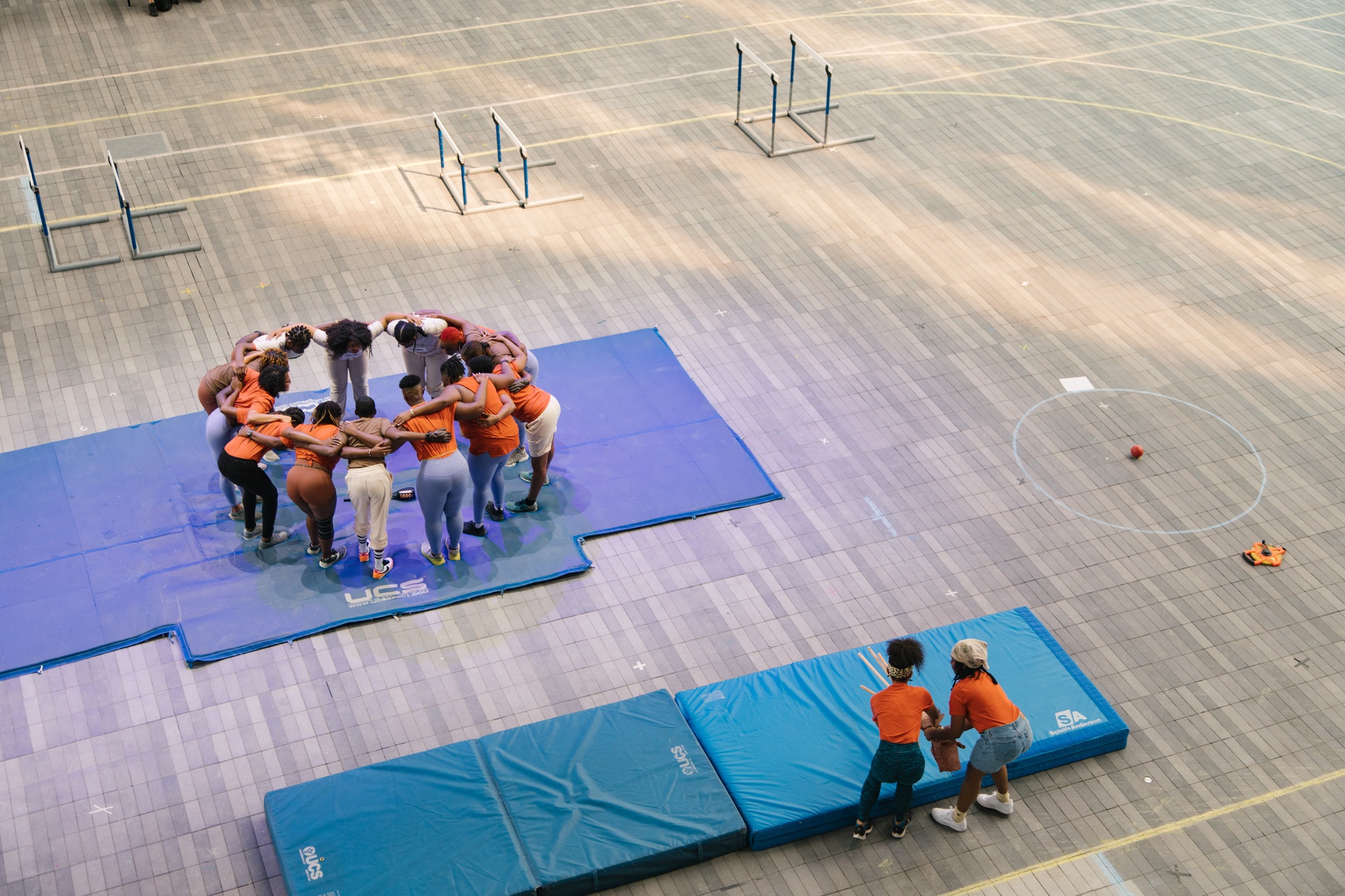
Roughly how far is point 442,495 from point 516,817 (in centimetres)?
241

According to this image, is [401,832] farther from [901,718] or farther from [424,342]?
[424,342]

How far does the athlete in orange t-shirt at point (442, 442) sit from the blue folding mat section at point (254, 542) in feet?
1.96

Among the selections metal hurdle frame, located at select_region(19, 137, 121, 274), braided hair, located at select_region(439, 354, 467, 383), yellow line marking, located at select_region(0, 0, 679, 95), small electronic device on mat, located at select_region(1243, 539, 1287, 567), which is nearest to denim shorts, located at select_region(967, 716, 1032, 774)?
small electronic device on mat, located at select_region(1243, 539, 1287, 567)

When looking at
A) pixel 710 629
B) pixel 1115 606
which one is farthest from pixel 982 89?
pixel 710 629

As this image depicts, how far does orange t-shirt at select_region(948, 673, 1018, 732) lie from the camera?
7148 millimetres

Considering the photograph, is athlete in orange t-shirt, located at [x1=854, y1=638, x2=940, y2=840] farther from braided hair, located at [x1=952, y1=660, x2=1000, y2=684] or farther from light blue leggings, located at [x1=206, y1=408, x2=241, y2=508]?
light blue leggings, located at [x1=206, y1=408, x2=241, y2=508]

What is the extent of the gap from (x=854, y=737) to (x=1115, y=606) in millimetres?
2613

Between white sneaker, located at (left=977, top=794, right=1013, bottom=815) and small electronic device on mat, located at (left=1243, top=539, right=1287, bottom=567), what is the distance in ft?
10.8

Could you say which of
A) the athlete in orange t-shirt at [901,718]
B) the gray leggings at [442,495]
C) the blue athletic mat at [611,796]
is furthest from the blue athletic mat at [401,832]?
the athlete in orange t-shirt at [901,718]

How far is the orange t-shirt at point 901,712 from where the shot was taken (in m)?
7.14

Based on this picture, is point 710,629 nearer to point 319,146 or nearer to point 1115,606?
point 1115,606

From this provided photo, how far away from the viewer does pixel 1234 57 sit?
17.0m

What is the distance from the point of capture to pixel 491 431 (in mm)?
9070

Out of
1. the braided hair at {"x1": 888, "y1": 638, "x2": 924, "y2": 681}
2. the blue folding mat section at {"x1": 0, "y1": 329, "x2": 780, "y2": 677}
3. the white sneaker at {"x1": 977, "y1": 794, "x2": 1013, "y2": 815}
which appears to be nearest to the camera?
the braided hair at {"x1": 888, "y1": 638, "x2": 924, "y2": 681}
